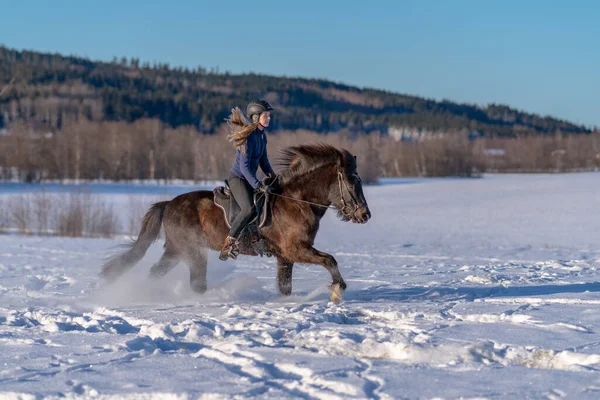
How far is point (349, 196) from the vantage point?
8328 mm

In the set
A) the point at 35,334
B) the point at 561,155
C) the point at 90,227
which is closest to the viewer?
the point at 35,334

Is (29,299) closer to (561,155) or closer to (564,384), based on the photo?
(564,384)

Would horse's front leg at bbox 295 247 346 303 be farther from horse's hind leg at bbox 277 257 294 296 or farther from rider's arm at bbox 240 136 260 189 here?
rider's arm at bbox 240 136 260 189

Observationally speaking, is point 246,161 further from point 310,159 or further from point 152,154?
point 152,154

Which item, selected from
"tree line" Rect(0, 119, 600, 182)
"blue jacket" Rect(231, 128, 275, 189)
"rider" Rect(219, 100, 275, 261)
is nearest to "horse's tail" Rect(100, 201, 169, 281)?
"rider" Rect(219, 100, 275, 261)

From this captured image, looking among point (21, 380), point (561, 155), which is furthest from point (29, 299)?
point (561, 155)

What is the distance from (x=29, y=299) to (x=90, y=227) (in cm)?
1359

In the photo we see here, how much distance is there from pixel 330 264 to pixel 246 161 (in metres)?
1.57

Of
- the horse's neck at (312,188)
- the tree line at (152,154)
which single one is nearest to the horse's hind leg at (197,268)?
the horse's neck at (312,188)

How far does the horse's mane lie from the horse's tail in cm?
178

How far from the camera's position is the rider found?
8297mm

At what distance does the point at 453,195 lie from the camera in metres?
54.4

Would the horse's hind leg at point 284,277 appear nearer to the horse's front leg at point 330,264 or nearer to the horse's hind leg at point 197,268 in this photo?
the horse's front leg at point 330,264

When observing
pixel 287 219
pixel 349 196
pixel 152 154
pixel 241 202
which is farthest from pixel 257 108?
pixel 152 154
